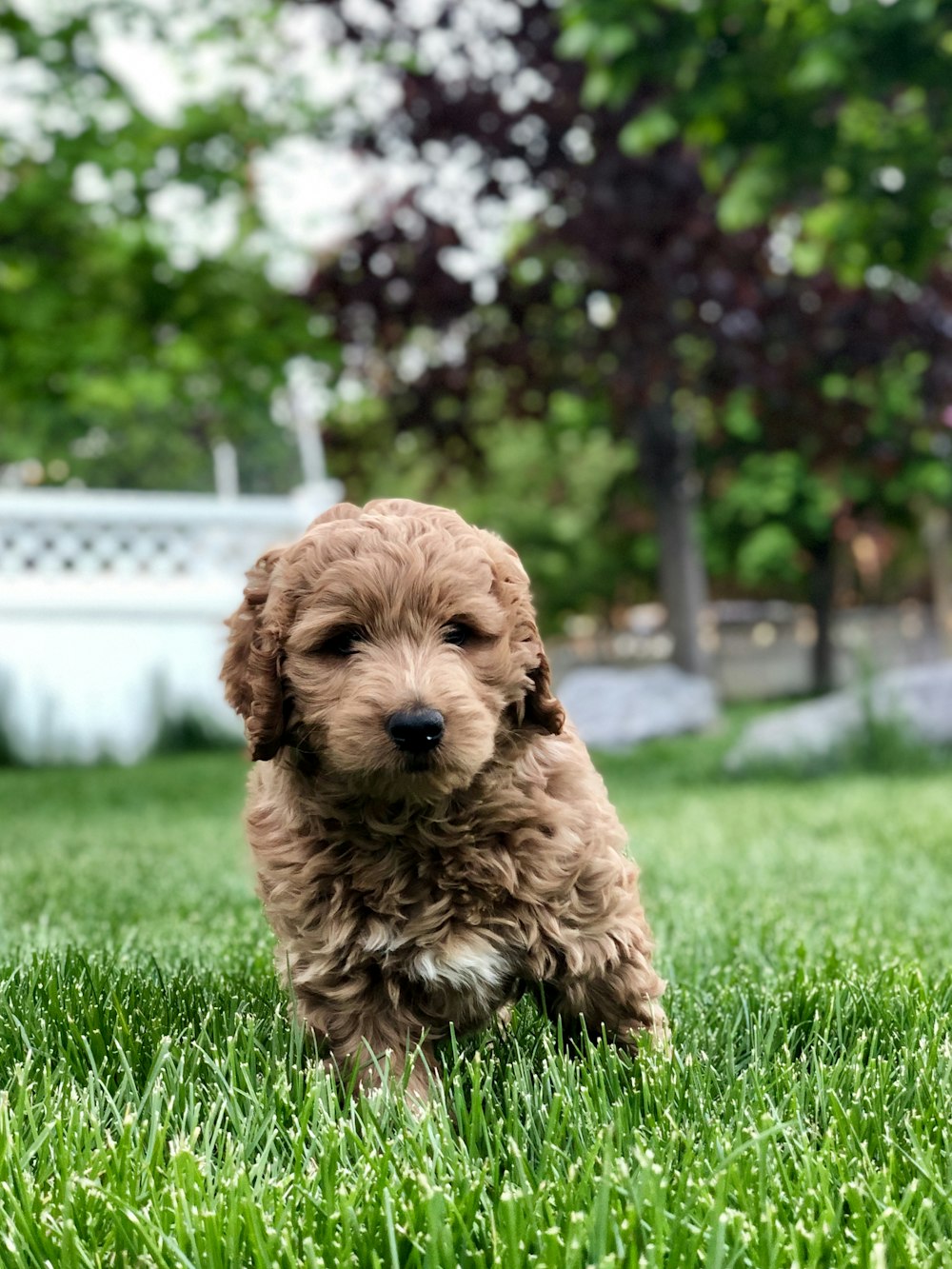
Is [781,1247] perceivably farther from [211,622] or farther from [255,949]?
[211,622]

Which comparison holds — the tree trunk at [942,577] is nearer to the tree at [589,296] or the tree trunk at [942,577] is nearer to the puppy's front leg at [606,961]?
the tree at [589,296]

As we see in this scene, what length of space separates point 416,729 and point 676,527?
14657 mm

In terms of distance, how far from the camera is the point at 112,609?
46.9 feet

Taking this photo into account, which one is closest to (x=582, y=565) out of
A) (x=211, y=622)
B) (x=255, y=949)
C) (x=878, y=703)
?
(x=211, y=622)

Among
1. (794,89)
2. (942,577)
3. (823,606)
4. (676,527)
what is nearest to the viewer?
(794,89)

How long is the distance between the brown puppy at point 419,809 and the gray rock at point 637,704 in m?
13.1

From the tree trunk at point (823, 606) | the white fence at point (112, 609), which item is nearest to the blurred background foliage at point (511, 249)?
the white fence at point (112, 609)

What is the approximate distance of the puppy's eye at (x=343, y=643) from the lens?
238 cm

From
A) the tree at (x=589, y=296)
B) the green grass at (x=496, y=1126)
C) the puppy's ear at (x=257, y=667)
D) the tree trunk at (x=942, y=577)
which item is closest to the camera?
the green grass at (x=496, y=1126)

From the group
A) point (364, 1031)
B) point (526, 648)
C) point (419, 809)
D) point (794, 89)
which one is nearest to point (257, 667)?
point (419, 809)

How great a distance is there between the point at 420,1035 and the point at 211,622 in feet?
41.9

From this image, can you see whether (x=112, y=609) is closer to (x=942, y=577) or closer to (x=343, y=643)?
(x=343, y=643)

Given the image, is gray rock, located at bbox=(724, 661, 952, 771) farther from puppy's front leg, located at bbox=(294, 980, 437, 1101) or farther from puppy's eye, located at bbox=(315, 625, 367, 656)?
puppy's eye, located at bbox=(315, 625, 367, 656)

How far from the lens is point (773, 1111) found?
7.27ft
